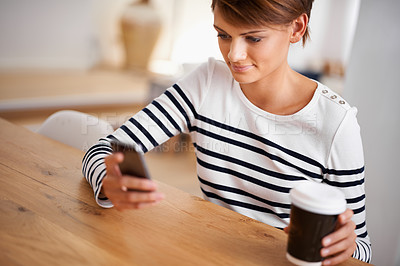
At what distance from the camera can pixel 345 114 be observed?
997mm

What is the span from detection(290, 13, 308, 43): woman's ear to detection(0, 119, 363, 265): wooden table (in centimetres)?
45

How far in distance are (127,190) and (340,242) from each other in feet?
1.24

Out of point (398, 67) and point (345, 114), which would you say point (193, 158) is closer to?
point (398, 67)

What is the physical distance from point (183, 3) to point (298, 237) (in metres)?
5.16

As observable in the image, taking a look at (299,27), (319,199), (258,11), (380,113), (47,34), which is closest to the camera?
(319,199)

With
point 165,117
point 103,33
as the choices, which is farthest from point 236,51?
point 103,33

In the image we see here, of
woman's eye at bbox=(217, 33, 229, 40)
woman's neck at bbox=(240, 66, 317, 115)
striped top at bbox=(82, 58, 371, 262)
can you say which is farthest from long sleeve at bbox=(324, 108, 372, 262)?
woman's eye at bbox=(217, 33, 229, 40)

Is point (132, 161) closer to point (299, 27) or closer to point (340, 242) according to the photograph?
point (340, 242)

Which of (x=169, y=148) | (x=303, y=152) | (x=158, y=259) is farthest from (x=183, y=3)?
(x=158, y=259)

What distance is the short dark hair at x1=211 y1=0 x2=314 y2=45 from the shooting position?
0.89 m

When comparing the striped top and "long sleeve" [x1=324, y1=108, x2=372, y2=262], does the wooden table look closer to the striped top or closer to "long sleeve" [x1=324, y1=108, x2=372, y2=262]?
the striped top

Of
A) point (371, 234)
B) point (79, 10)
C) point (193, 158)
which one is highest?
point (79, 10)

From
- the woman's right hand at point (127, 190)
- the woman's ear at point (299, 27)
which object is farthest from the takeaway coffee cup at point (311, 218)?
the woman's ear at point (299, 27)

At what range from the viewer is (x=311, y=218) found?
0.63m
